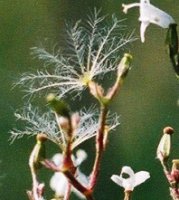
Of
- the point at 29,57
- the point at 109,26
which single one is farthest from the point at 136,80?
the point at 109,26

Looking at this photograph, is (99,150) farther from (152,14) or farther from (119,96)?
(119,96)

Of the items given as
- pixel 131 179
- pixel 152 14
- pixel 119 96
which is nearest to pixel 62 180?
pixel 131 179

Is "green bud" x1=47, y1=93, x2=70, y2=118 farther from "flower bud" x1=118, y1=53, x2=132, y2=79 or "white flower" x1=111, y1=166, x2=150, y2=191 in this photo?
"white flower" x1=111, y1=166, x2=150, y2=191

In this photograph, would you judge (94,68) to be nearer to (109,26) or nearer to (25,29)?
(109,26)

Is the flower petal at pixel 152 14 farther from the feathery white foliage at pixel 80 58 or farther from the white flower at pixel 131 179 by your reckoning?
the white flower at pixel 131 179

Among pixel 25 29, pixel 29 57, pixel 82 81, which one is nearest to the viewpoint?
pixel 82 81

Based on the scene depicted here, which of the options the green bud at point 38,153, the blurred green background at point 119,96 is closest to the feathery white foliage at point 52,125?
the green bud at point 38,153
